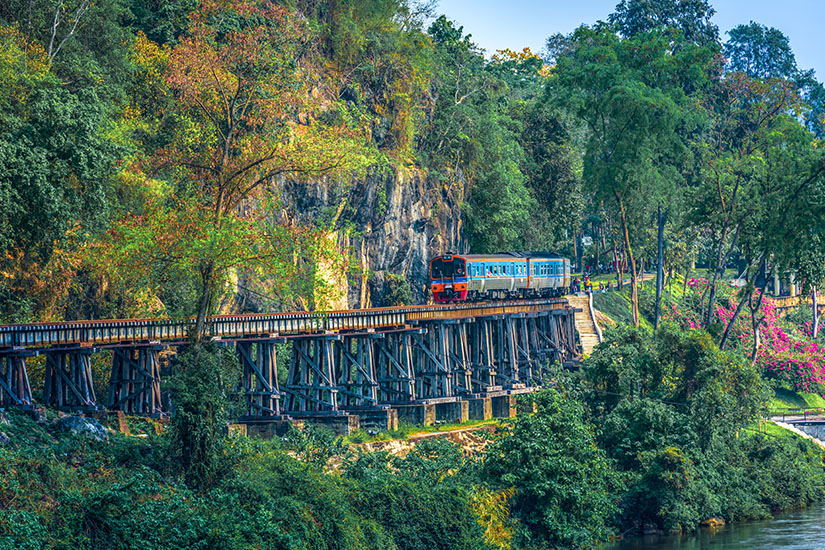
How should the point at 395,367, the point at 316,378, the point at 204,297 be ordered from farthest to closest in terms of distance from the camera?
the point at 395,367 → the point at 316,378 → the point at 204,297

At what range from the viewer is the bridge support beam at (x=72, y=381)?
112 feet

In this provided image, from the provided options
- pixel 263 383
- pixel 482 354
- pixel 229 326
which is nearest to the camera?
pixel 229 326

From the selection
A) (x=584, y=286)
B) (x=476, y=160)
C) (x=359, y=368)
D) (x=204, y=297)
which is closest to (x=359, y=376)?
(x=359, y=368)

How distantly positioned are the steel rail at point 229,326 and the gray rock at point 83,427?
354cm

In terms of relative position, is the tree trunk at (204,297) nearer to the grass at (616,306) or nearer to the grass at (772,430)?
the grass at (772,430)

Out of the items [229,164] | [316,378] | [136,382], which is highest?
[229,164]

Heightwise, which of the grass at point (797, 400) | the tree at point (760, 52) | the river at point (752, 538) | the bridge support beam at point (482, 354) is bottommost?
the river at point (752, 538)

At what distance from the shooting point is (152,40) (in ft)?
175

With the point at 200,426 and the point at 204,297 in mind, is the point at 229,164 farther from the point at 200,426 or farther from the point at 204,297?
the point at 200,426

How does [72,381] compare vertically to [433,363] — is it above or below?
above

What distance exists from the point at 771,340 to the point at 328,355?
4232cm

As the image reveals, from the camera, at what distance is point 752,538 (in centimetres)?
3825

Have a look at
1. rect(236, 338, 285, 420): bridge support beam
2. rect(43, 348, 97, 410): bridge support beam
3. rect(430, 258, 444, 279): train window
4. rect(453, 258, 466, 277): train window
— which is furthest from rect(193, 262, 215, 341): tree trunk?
rect(430, 258, 444, 279): train window

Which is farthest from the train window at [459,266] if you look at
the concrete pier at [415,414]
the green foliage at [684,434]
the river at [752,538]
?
the river at [752,538]
